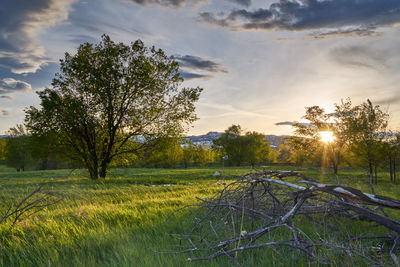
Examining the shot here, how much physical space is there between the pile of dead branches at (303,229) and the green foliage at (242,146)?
84896 millimetres

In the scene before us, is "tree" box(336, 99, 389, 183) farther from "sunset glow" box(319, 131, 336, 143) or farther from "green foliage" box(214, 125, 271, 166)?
"green foliage" box(214, 125, 271, 166)

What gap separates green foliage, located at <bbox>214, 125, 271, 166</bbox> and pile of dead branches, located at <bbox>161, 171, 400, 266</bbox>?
8490cm

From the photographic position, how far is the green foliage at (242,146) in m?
89.4

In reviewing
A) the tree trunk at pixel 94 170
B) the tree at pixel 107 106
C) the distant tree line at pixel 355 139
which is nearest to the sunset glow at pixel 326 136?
the distant tree line at pixel 355 139

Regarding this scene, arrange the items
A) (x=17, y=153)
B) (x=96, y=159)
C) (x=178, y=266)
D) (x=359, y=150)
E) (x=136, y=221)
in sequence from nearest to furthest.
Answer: (x=178, y=266)
(x=136, y=221)
(x=96, y=159)
(x=359, y=150)
(x=17, y=153)

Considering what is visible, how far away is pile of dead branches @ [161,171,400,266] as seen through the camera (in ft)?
5.58

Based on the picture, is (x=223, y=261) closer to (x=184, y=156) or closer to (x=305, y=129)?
(x=305, y=129)

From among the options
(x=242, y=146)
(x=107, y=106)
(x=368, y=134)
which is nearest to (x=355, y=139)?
(x=368, y=134)

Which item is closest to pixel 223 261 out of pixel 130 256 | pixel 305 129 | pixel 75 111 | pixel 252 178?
pixel 130 256

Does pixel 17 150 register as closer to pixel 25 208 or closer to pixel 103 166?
pixel 103 166

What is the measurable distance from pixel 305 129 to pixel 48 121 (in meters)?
39.3

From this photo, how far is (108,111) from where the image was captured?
1856 cm

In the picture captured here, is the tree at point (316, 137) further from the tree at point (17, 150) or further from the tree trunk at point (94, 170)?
the tree at point (17, 150)

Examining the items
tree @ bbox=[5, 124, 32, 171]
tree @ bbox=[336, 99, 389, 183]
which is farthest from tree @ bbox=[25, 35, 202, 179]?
tree @ bbox=[5, 124, 32, 171]
